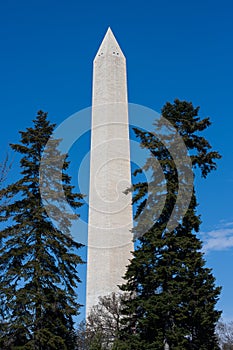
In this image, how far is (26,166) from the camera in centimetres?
1900

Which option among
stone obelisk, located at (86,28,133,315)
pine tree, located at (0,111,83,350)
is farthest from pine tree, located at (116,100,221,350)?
stone obelisk, located at (86,28,133,315)

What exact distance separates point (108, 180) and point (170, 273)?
57.1ft

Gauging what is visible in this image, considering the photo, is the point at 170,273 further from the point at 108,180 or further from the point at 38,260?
the point at 108,180

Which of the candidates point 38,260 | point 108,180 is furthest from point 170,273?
point 108,180

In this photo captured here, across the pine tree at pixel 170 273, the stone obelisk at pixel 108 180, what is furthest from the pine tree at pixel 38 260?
the stone obelisk at pixel 108 180

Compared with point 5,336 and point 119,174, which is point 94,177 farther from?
point 5,336

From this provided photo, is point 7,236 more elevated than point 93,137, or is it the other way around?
point 93,137

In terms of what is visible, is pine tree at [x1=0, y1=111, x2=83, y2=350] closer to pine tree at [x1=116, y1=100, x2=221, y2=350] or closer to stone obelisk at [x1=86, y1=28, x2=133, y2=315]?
pine tree at [x1=116, y1=100, x2=221, y2=350]

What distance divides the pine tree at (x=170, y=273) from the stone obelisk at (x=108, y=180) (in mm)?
12952

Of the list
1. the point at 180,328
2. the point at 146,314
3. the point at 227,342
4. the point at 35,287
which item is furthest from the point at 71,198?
the point at 227,342

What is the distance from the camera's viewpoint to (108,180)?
33.5 m

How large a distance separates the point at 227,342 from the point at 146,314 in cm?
2666

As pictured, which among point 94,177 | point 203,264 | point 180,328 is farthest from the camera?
point 94,177

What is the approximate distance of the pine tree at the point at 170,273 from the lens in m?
16.0
